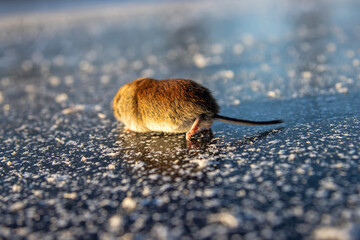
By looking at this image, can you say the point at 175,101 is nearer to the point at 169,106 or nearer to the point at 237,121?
the point at 169,106

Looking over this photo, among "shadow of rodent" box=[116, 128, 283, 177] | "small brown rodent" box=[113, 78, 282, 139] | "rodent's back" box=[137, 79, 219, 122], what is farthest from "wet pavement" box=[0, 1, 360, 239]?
"rodent's back" box=[137, 79, 219, 122]

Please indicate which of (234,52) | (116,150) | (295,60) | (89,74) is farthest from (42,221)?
(234,52)

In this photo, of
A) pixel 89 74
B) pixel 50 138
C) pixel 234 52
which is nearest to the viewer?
pixel 50 138

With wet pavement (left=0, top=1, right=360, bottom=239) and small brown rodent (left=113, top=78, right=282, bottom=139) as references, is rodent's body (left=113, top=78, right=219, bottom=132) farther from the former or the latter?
wet pavement (left=0, top=1, right=360, bottom=239)

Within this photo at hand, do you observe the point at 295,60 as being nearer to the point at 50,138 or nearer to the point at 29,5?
the point at 50,138

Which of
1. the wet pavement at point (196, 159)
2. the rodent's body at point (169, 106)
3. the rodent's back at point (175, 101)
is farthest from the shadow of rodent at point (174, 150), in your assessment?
the rodent's back at point (175, 101)

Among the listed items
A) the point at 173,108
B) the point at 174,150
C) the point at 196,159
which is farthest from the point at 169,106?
the point at 196,159
